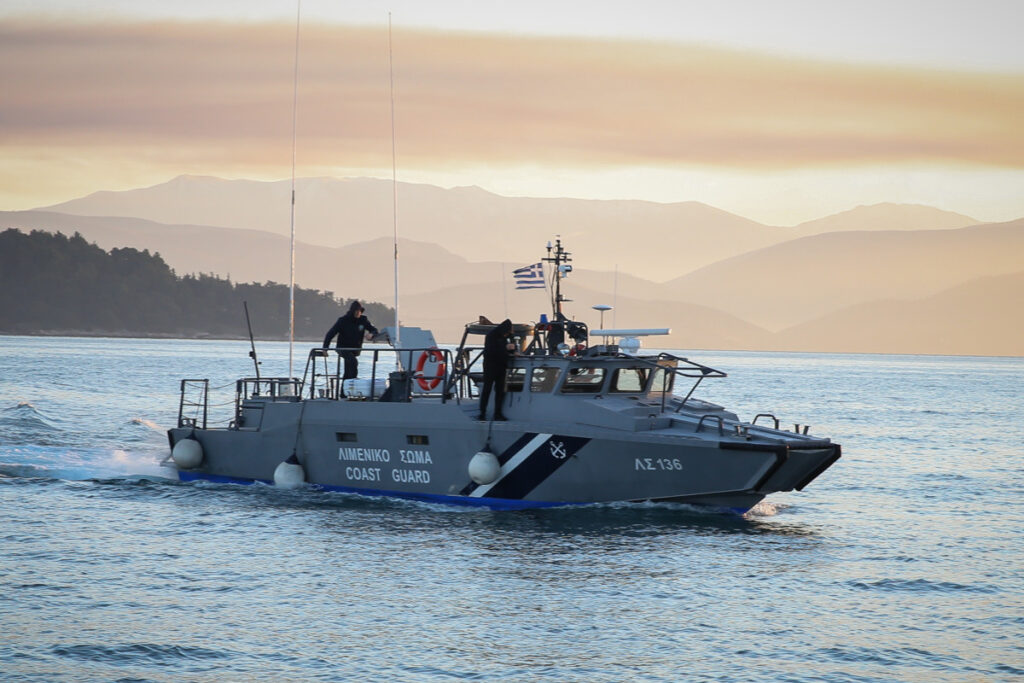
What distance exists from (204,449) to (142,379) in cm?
4804

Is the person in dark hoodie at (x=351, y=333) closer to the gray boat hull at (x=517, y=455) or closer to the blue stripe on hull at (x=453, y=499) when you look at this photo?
the gray boat hull at (x=517, y=455)

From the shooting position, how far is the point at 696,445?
1834 cm

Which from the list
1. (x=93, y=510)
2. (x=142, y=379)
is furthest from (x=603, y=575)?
(x=142, y=379)

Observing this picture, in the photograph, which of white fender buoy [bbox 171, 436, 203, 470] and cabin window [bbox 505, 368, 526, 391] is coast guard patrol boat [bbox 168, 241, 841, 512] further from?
white fender buoy [bbox 171, 436, 203, 470]

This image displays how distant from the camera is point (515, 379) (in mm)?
20234

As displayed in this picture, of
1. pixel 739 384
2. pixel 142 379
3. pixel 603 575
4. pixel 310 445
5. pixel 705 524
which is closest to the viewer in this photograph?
pixel 603 575

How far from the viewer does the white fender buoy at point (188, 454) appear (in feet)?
80.1

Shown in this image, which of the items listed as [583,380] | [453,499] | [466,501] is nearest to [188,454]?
[453,499]

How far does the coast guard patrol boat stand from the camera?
18562 mm

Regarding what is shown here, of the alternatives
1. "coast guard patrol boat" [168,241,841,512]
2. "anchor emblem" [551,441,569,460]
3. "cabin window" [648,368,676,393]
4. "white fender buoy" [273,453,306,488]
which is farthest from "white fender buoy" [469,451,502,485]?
"white fender buoy" [273,453,306,488]

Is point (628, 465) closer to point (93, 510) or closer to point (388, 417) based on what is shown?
point (388, 417)

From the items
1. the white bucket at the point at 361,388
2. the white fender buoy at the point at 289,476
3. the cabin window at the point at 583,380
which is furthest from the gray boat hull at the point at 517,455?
the cabin window at the point at 583,380

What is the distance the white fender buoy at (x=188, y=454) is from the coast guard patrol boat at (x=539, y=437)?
4.65ft

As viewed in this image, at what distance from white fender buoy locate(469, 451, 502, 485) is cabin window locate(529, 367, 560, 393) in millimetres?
1383
